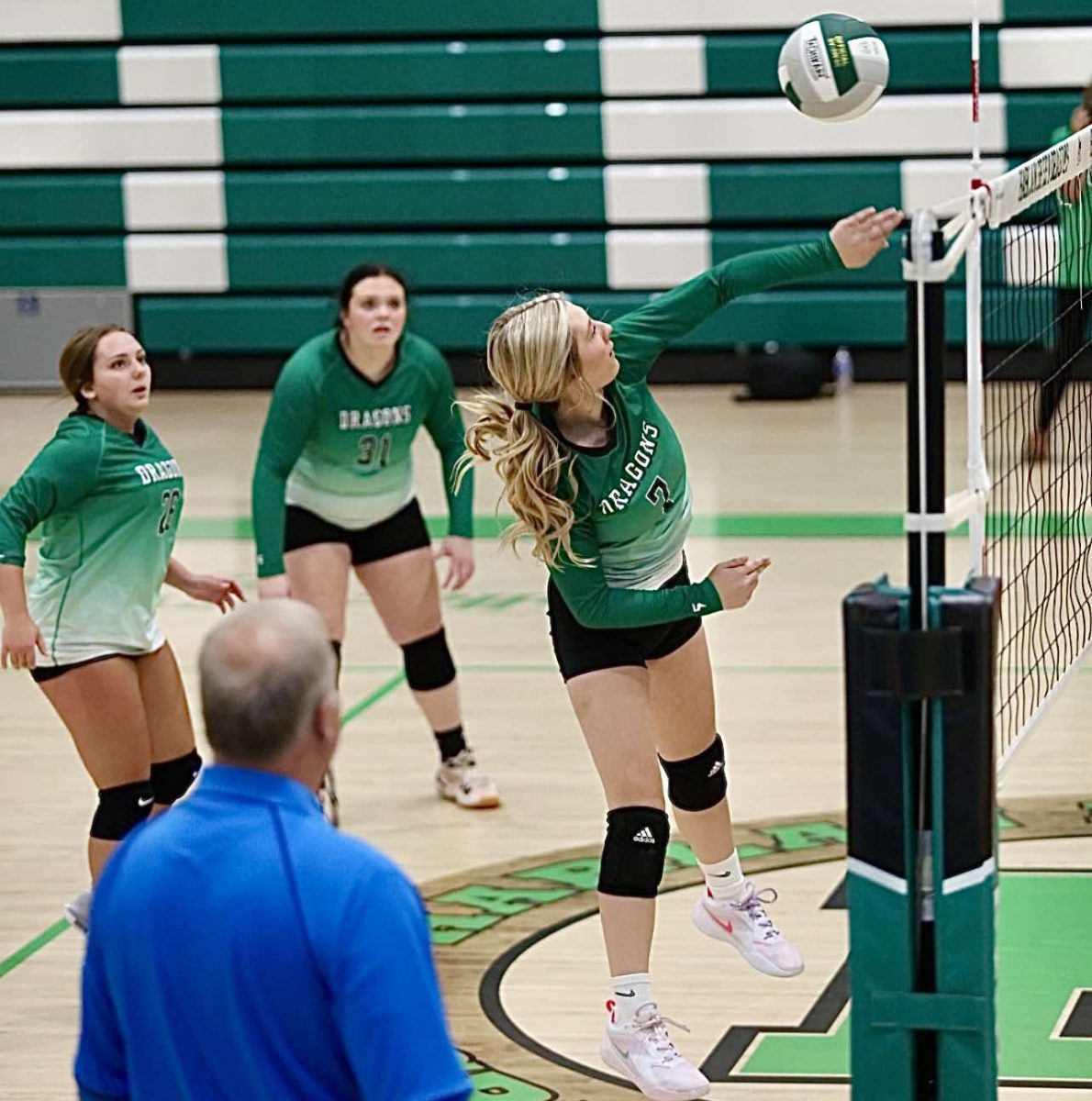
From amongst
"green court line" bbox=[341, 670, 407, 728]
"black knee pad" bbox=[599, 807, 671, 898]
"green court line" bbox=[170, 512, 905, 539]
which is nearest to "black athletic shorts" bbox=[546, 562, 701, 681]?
"black knee pad" bbox=[599, 807, 671, 898]

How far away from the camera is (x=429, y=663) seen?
691 cm

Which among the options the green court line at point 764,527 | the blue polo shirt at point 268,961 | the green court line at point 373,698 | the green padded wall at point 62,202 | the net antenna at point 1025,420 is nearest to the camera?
the blue polo shirt at point 268,961

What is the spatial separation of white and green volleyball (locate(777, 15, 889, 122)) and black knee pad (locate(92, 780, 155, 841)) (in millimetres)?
2206

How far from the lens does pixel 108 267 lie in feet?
52.2

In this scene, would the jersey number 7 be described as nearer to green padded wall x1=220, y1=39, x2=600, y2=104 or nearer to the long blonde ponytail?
the long blonde ponytail

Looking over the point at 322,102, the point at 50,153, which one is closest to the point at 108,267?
the point at 50,153

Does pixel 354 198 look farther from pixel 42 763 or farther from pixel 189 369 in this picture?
pixel 42 763

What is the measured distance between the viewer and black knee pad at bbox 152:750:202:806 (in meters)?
5.46

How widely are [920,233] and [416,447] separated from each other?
35.0 feet

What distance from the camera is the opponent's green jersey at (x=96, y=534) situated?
5215 millimetres

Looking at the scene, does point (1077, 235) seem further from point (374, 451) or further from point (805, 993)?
point (374, 451)

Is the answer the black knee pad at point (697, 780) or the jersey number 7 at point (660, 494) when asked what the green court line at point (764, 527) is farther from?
the jersey number 7 at point (660, 494)

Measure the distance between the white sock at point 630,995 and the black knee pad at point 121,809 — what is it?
1303mm

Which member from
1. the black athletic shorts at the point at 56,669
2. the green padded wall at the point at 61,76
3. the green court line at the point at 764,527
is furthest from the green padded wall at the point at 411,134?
the black athletic shorts at the point at 56,669
